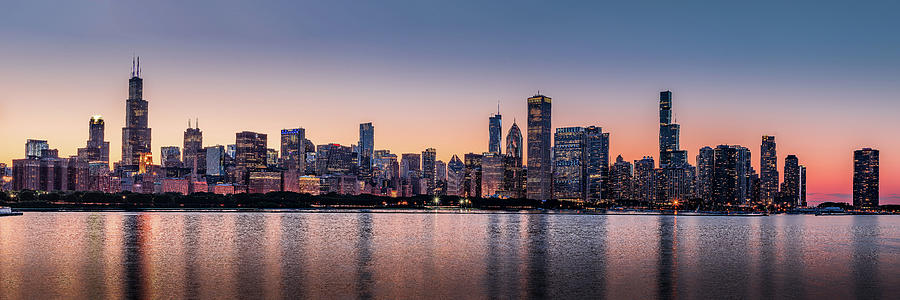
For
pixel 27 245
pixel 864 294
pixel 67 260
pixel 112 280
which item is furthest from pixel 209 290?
pixel 27 245

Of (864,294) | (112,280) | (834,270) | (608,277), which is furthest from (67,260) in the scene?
(834,270)

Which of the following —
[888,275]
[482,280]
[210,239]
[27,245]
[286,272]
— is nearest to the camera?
[482,280]

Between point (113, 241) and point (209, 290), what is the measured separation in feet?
159

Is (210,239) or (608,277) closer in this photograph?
(608,277)

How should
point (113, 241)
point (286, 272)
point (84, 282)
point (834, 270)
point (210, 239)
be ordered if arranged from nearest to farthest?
1. point (84, 282)
2. point (286, 272)
3. point (834, 270)
4. point (113, 241)
5. point (210, 239)

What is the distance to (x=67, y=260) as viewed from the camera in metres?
56.9

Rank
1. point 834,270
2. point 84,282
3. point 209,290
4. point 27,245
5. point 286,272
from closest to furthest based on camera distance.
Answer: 1. point 209,290
2. point 84,282
3. point 286,272
4. point 834,270
5. point 27,245

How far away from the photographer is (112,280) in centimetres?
4350

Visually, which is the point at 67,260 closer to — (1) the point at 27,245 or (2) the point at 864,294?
(1) the point at 27,245

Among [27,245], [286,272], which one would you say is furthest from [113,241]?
[286,272]

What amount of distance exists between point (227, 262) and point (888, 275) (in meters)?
49.3

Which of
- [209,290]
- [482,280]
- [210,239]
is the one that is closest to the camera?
[209,290]

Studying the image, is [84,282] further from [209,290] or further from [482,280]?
[482,280]

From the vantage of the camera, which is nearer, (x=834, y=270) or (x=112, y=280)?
(x=112, y=280)
